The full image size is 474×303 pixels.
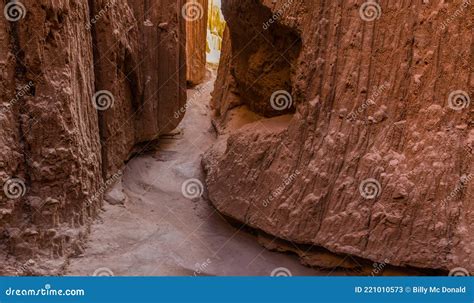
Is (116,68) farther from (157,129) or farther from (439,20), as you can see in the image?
(439,20)

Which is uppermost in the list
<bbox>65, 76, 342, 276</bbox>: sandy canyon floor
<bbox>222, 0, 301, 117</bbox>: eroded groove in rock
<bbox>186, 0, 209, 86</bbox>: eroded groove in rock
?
<bbox>222, 0, 301, 117</bbox>: eroded groove in rock

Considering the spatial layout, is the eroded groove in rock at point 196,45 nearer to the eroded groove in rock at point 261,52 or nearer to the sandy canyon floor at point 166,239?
the eroded groove in rock at point 261,52

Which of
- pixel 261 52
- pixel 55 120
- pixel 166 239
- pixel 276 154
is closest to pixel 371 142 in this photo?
pixel 276 154

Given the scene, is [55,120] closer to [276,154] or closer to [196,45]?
[276,154]

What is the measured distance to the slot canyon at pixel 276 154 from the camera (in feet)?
10.8

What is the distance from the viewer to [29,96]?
3.29m

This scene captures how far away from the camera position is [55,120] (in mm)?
3359

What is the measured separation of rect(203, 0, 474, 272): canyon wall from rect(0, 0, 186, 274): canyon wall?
4.05ft

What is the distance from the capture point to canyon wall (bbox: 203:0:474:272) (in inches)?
132

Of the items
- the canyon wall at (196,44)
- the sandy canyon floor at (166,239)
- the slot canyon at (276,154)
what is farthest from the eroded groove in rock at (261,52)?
the canyon wall at (196,44)

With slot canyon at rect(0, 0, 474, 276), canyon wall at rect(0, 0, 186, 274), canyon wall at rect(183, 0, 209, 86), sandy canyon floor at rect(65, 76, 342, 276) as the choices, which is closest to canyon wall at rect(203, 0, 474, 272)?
slot canyon at rect(0, 0, 474, 276)

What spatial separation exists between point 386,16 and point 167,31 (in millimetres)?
2523

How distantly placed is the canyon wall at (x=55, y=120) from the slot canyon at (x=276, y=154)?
0.01 m

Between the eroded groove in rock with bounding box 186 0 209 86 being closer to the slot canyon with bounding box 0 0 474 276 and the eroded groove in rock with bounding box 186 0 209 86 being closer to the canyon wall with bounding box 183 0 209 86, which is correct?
the canyon wall with bounding box 183 0 209 86
